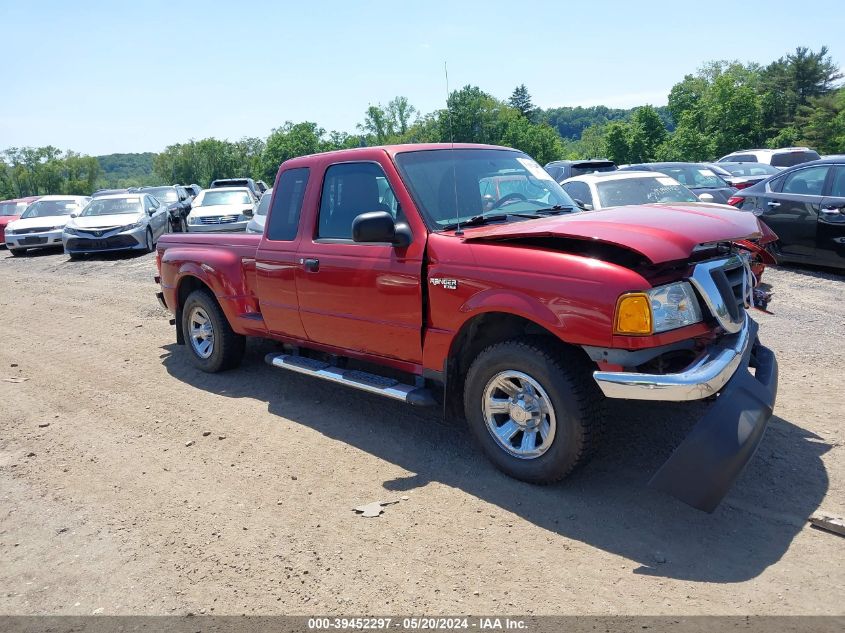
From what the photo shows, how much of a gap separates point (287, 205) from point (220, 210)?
43.1 ft

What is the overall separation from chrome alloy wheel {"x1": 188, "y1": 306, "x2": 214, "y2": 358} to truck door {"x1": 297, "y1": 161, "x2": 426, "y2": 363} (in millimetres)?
1772

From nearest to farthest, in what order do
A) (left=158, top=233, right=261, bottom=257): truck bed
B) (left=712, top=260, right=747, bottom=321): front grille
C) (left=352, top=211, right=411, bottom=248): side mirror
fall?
1. (left=712, top=260, right=747, bottom=321): front grille
2. (left=352, top=211, right=411, bottom=248): side mirror
3. (left=158, top=233, right=261, bottom=257): truck bed

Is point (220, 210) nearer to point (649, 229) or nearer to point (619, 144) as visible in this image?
point (649, 229)

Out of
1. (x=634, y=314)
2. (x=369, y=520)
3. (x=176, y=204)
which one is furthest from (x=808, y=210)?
(x=176, y=204)

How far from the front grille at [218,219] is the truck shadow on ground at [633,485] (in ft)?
41.8

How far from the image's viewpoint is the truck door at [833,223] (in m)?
8.85

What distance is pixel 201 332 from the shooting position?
6.68 metres

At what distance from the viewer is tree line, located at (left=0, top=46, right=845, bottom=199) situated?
1897 inches

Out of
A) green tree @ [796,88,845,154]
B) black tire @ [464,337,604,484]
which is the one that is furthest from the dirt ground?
green tree @ [796,88,845,154]

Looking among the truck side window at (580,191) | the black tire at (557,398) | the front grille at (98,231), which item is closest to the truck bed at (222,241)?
the black tire at (557,398)

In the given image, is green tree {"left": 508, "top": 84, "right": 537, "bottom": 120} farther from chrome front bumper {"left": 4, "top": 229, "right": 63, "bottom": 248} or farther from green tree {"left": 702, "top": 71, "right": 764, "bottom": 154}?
chrome front bumper {"left": 4, "top": 229, "right": 63, "bottom": 248}

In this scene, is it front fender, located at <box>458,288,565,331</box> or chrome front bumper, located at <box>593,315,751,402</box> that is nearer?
chrome front bumper, located at <box>593,315,751,402</box>

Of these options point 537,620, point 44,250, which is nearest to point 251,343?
point 537,620

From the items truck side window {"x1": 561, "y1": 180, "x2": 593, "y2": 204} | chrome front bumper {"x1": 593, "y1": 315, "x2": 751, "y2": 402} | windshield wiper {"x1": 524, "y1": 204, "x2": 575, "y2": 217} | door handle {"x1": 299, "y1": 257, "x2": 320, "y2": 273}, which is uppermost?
windshield wiper {"x1": 524, "y1": 204, "x2": 575, "y2": 217}
